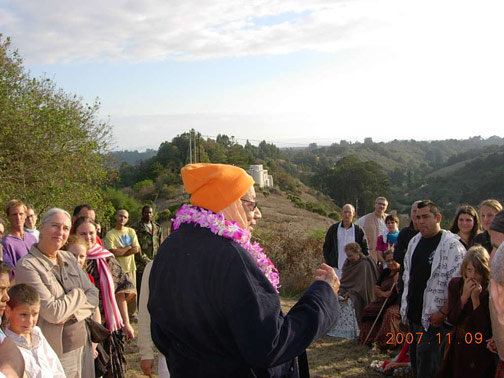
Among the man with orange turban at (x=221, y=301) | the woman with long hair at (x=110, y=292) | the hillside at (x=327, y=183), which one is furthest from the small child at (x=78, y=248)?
the hillside at (x=327, y=183)

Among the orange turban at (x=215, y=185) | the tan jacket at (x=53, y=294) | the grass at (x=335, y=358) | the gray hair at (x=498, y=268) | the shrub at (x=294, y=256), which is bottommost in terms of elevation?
the grass at (x=335, y=358)

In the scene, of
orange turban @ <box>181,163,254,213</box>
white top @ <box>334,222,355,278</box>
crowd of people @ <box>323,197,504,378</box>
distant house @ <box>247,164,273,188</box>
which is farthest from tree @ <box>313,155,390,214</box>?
orange turban @ <box>181,163,254,213</box>

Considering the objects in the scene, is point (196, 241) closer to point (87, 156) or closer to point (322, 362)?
point (322, 362)

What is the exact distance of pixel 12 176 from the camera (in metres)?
11.4

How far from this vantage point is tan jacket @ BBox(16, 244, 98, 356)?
3260 millimetres

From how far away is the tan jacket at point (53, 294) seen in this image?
326 cm

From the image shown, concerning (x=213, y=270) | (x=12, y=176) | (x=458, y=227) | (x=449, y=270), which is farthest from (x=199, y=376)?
(x=12, y=176)

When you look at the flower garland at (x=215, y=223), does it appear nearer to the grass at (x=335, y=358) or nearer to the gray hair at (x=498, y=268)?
the gray hair at (x=498, y=268)

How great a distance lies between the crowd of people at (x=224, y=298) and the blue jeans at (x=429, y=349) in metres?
0.01

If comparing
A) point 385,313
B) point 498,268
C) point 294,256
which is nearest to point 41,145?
point 294,256

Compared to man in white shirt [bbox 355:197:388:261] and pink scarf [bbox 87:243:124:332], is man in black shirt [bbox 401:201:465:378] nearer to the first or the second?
pink scarf [bbox 87:243:124:332]

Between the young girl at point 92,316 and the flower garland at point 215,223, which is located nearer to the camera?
the flower garland at point 215,223

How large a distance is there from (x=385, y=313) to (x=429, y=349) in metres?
1.84

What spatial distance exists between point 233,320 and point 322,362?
15.1ft
